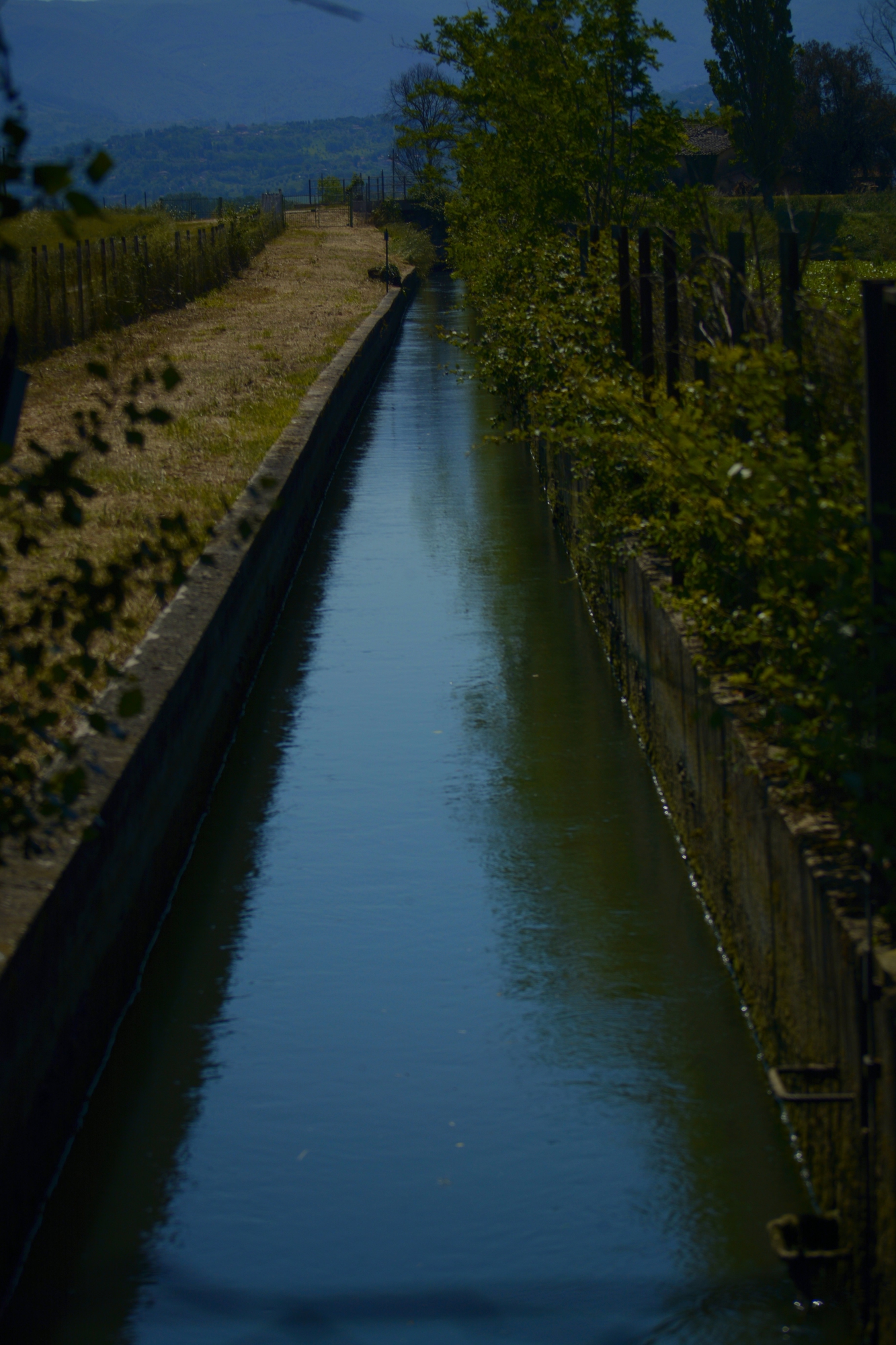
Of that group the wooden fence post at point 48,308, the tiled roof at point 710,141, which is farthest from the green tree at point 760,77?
the wooden fence post at point 48,308

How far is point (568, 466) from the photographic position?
1078 cm

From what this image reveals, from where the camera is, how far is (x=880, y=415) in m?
3.40

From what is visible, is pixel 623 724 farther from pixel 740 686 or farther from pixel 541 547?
pixel 541 547

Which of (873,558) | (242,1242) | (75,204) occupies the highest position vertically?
(75,204)

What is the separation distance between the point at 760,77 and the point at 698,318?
6032 centimetres

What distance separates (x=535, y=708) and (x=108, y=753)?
3.30m

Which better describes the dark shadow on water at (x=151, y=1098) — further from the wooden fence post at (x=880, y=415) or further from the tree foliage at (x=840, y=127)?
the tree foliage at (x=840, y=127)

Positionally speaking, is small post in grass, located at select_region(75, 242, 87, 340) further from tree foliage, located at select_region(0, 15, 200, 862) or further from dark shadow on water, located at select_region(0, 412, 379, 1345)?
tree foliage, located at select_region(0, 15, 200, 862)

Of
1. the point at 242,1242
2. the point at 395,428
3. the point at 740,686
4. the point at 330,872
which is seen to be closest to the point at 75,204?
the point at 242,1242

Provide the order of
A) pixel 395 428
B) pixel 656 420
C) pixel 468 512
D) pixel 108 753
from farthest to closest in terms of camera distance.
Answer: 1. pixel 395 428
2. pixel 468 512
3. pixel 656 420
4. pixel 108 753

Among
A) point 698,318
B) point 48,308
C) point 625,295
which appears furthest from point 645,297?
point 48,308

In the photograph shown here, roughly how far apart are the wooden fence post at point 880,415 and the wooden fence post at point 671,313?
3386 mm

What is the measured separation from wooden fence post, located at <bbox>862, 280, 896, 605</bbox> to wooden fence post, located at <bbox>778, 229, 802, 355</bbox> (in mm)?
1335

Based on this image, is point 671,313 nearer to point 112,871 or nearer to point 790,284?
point 790,284
